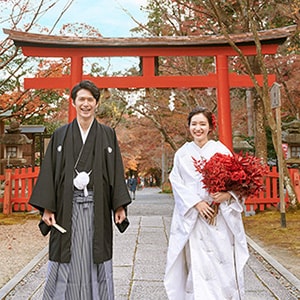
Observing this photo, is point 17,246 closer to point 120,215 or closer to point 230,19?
point 120,215

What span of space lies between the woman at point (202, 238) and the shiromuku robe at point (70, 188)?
→ 0.53m

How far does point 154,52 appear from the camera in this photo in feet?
25.8

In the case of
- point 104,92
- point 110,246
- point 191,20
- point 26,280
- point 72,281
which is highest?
point 191,20

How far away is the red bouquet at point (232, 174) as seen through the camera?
107 inches

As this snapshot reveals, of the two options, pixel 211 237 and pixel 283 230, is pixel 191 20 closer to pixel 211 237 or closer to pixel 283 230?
pixel 283 230

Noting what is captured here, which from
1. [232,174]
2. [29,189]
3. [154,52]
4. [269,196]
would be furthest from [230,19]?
[232,174]

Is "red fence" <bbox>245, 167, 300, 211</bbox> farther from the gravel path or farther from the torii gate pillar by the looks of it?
the gravel path

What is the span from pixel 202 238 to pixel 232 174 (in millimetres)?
588

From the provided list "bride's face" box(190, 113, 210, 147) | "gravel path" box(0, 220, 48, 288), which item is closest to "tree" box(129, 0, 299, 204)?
"gravel path" box(0, 220, 48, 288)

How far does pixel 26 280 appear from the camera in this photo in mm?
4145

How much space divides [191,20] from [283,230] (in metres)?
8.30

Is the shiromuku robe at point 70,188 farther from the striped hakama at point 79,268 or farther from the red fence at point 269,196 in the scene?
the red fence at point 269,196

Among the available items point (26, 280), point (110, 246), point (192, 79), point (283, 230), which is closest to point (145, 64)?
point (192, 79)

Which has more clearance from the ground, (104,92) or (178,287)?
(104,92)
